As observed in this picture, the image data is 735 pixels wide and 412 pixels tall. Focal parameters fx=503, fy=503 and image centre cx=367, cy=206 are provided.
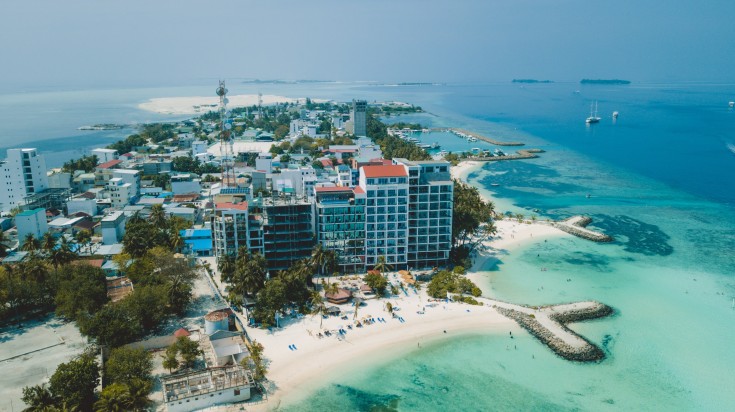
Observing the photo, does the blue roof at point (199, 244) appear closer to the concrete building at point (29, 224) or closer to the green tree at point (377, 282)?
the concrete building at point (29, 224)

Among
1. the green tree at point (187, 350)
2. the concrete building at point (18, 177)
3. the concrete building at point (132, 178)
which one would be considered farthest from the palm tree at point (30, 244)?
the concrete building at point (132, 178)

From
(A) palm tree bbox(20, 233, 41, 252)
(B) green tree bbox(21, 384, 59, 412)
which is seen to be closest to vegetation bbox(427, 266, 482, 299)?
(B) green tree bbox(21, 384, 59, 412)

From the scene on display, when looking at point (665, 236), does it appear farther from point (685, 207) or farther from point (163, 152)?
point (163, 152)

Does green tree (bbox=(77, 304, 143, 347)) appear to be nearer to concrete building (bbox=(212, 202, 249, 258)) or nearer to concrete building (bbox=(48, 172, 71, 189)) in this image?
concrete building (bbox=(212, 202, 249, 258))

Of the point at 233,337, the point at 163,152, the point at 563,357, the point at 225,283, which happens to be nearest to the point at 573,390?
the point at 563,357

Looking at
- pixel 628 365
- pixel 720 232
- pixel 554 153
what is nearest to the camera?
pixel 628 365

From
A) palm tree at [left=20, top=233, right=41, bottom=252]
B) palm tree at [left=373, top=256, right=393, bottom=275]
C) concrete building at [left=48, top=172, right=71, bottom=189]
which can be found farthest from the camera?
concrete building at [left=48, top=172, right=71, bottom=189]

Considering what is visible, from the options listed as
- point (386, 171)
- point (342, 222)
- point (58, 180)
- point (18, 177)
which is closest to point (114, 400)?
point (342, 222)
